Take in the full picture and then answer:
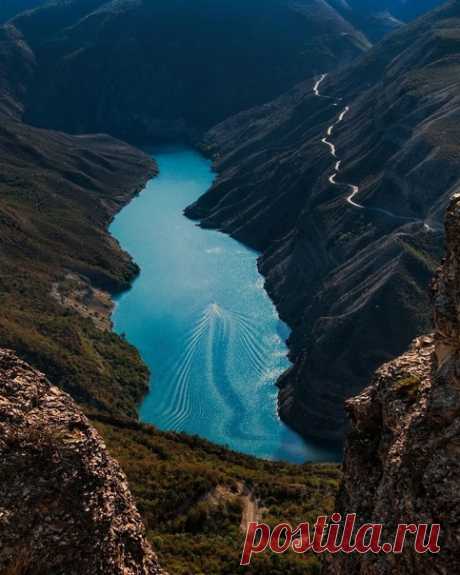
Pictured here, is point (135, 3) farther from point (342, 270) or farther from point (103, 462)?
point (103, 462)

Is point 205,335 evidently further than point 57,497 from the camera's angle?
Yes

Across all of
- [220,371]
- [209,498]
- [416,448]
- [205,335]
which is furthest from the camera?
[205,335]

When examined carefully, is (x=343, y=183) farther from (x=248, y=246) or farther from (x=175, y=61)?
(x=175, y=61)

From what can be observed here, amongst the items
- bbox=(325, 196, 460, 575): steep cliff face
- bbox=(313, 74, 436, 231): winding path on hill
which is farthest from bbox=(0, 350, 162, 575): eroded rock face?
bbox=(313, 74, 436, 231): winding path on hill

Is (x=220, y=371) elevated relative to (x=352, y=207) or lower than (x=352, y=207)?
lower

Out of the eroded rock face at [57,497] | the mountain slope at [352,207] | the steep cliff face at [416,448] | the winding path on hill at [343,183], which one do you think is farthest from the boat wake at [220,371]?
the eroded rock face at [57,497]

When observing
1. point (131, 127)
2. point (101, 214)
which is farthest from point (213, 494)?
point (131, 127)

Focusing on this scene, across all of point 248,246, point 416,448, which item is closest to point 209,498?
point 416,448

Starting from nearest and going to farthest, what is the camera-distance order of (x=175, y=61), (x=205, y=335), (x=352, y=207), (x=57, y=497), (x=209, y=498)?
(x=57, y=497) < (x=209, y=498) < (x=205, y=335) < (x=352, y=207) < (x=175, y=61)
